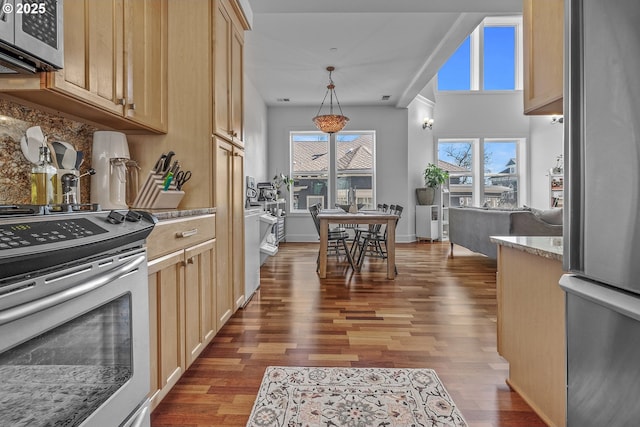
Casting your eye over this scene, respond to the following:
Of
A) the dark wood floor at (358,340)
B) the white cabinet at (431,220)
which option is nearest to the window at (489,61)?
the white cabinet at (431,220)

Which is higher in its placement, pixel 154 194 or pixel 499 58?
pixel 499 58

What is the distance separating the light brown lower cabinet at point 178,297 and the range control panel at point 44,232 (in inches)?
18.4

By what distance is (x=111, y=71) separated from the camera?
1712 mm

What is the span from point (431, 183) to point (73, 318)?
7343mm

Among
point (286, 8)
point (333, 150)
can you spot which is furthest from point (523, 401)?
point (333, 150)

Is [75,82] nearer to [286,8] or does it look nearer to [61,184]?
[61,184]

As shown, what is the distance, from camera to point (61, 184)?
159 centimetres

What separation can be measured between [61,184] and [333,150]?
21.0 feet

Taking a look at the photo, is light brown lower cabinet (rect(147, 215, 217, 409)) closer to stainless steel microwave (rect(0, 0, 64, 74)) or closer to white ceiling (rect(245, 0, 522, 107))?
stainless steel microwave (rect(0, 0, 64, 74))

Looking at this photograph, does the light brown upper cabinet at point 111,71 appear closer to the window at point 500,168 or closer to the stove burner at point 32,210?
the stove burner at point 32,210

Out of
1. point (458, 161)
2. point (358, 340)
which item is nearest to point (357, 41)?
point (358, 340)

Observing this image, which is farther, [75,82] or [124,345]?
[75,82]

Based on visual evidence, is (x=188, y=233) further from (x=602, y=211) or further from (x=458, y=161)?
(x=458, y=161)

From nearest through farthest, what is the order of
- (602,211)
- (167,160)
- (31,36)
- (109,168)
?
1. (602,211)
2. (31,36)
3. (109,168)
4. (167,160)
